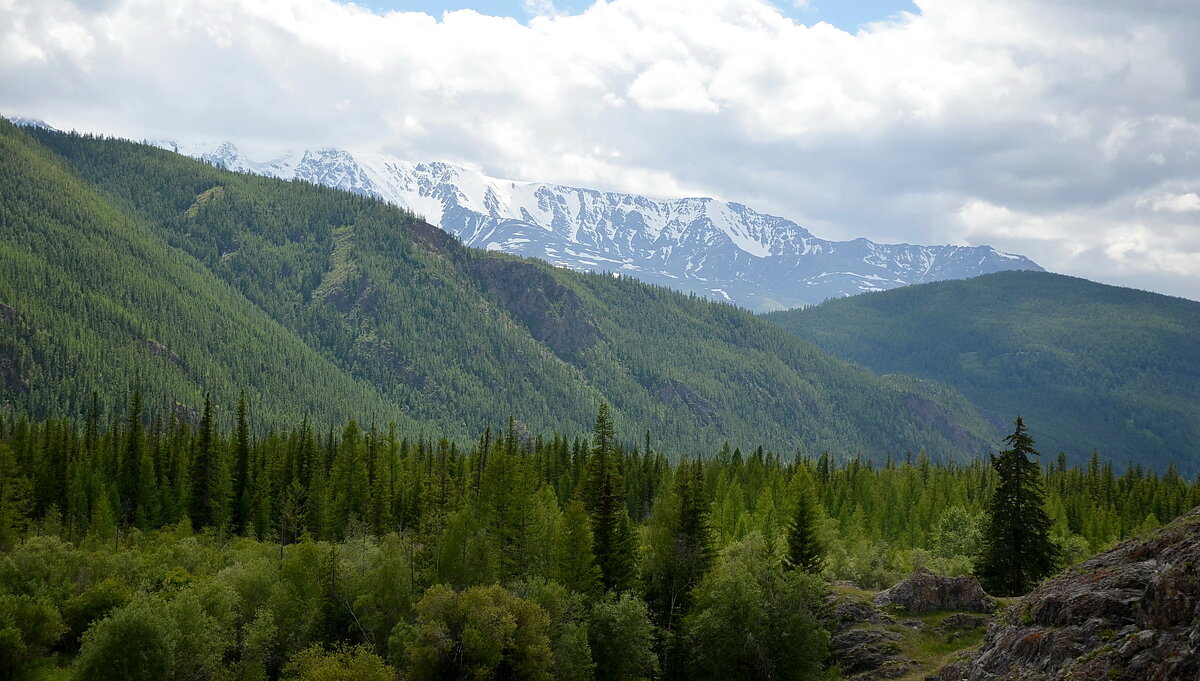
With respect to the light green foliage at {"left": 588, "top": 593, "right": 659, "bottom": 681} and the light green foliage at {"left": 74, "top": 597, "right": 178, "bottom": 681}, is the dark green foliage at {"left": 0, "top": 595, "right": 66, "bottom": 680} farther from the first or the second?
the light green foliage at {"left": 588, "top": 593, "right": 659, "bottom": 681}

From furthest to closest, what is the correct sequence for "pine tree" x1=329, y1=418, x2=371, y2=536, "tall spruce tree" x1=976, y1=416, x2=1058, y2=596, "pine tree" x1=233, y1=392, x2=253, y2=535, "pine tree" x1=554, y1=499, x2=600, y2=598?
"pine tree" x1=233, y1=392, x2=253, y2=535 → "pine tree" x1=329, y1=418, x2=371, y2=536 → "tall spruce tree" x1=976, y1=416, x2=1058, y2=596 → "pine tree" x1=554, y1=499, x2=600, y2=598

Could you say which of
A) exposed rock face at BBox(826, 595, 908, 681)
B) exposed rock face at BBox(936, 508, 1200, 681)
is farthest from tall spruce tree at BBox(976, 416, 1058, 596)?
exposed rock face at BBox(936, 508, 1200, 681)

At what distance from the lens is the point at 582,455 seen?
145 m

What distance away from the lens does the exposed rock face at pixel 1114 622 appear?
34.7 metres

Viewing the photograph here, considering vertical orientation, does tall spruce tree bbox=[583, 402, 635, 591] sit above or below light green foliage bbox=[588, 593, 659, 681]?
above

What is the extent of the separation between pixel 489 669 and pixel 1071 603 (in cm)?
3465

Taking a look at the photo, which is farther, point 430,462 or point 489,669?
point 430,462

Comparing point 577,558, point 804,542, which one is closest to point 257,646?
point 577,558

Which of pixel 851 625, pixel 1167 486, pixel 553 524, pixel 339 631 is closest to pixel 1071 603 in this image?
pixel 851 625

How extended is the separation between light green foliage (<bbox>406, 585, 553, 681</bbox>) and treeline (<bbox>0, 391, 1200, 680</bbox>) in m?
0.14

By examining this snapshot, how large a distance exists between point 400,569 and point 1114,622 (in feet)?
172

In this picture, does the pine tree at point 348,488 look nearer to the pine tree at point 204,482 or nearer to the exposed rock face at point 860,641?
the pine tree at point 204,482

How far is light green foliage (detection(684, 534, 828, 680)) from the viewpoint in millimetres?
64250

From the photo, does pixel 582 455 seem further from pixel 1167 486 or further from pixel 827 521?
pixel 1167 486
